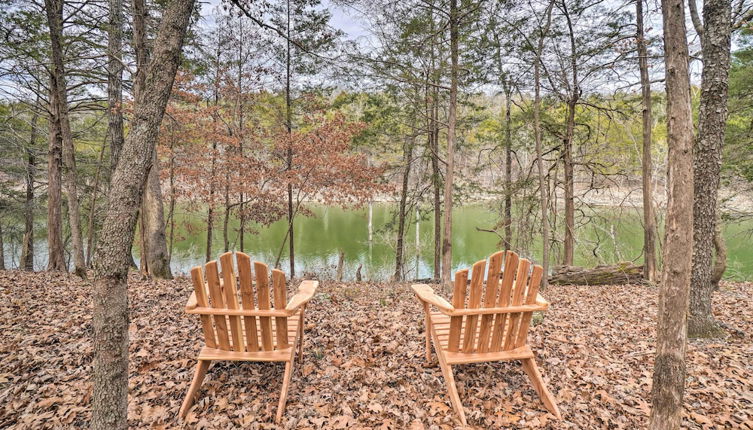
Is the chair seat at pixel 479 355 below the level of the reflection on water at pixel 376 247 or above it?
above

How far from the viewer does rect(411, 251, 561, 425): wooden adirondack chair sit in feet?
7.79

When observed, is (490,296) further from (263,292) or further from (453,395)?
(263,292)

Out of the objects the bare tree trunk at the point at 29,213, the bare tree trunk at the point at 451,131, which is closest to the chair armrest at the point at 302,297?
the bare tree trunk at the point at 451,131

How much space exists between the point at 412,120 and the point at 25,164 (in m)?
11.1

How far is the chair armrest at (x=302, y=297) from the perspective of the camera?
2.40 metres

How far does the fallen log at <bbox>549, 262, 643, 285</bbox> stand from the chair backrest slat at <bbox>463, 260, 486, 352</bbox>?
6275 millimetres

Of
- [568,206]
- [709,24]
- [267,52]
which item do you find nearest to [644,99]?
[568,206]

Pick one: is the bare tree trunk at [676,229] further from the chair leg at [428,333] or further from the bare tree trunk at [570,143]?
the bare tree trunk at [570,143]

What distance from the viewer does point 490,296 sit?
2400 mm

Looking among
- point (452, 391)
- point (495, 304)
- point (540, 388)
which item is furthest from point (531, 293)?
point (452, 391)

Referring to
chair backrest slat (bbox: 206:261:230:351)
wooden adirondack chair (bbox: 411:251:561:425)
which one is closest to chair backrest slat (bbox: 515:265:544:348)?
wooden adirondack chair (bbox: 411:251:561:425)

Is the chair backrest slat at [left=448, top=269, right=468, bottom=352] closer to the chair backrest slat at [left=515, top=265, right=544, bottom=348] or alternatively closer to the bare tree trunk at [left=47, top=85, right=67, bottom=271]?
the chair backrest slat at [left=515, top=265, right=544, bottom=348]

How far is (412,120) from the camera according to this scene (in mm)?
9859

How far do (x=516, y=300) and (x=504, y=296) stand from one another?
0.11 m
